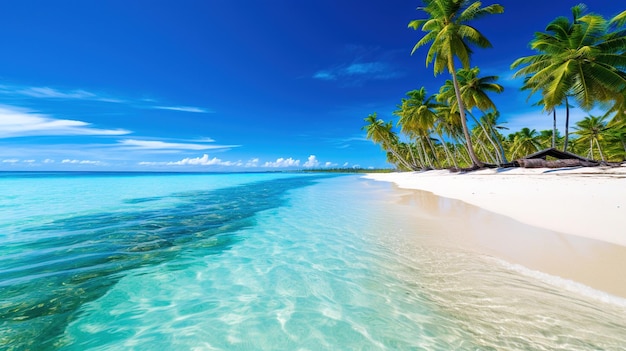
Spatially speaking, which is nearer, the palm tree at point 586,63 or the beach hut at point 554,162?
the palm tree at point 586,63

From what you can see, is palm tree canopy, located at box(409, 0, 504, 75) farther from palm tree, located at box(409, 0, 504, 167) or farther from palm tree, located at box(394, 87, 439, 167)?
palm tree, located at box(394, 87, 439, 167)

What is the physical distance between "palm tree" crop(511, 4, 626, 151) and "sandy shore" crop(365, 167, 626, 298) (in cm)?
542

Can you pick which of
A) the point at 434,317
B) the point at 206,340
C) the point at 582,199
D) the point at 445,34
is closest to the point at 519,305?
the point at 434,317

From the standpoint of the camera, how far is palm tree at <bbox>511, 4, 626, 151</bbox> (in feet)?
44.1

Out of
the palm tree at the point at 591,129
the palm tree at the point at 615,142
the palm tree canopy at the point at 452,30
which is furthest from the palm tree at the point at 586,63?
the palm tree at the point at 591,129

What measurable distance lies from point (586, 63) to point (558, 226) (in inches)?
579

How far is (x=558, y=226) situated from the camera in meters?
6.23

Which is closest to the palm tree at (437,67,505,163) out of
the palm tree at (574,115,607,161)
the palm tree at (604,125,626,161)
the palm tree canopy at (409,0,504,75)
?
the palm tree canopy at (409,0,504,75)

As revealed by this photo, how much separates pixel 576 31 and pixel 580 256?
18538 mm

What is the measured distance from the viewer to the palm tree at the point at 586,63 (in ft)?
44.1

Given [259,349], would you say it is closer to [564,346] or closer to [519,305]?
[564,346]

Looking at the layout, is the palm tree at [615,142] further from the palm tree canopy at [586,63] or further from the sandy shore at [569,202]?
the sandy shore at [569,202]

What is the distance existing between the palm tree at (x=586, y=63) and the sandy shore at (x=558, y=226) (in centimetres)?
542

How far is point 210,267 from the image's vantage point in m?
4.68
